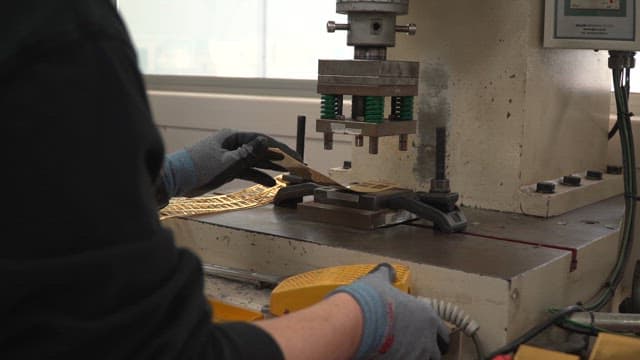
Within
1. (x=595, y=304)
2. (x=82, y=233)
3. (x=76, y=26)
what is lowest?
(x=595, y=304)

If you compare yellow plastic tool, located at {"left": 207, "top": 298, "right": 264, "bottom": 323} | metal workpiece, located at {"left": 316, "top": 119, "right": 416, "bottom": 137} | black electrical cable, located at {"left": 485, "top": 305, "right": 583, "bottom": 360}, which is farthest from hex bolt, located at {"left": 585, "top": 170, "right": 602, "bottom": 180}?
yellow plastic tool, located at {"left": 207, "top": 298, "right": 264, "bottom": 323}

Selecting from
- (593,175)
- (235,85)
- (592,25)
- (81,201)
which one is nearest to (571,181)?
(593,175)

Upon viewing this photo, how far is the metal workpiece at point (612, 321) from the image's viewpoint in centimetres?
101

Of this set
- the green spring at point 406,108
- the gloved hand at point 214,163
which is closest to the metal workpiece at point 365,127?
the green spring at point 406,108

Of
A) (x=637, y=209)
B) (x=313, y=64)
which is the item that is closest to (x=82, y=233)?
(x=637, y=209)

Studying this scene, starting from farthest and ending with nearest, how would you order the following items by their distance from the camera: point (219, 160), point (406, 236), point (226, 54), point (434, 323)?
point (226, 54), point (219, 160), point (406, 236), point (434, 323)

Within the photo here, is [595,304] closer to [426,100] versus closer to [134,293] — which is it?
[426,100]

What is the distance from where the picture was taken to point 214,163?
1349 millimetres

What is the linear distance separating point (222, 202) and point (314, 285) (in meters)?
0.46

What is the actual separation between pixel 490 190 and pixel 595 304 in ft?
0.92

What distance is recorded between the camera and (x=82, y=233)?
22.8 inches

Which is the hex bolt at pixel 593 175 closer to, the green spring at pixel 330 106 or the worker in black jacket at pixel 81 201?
the green spring at pixel 330 106

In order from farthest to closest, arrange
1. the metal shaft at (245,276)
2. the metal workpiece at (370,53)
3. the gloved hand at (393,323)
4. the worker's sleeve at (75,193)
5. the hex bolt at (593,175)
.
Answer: the hex bolt at (593,175) → the metal workpiece at (370,53) → the metal shaft at (245,276) → the gloved hand at (393,323) → the worker's sleeve at (75,193)

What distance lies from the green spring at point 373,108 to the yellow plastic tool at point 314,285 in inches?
11.0
